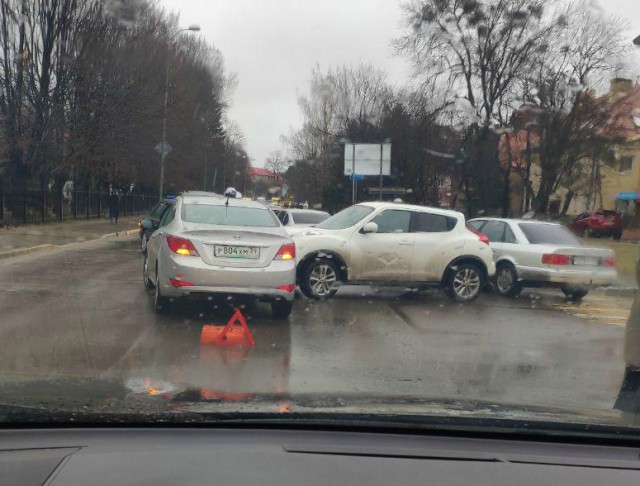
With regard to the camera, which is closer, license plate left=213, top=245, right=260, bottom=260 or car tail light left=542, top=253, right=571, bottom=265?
license plate left=213, top=245, right=260, bottom=260

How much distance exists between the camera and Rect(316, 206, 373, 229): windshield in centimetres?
1240

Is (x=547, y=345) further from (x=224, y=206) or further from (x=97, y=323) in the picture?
(x=97, y=323)

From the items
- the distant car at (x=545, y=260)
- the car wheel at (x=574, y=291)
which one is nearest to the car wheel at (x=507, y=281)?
the distant car at (x=545, y=260)

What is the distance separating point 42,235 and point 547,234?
56.0ft

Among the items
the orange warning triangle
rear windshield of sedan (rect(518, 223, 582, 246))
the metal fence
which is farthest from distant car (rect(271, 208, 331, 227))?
the metal fence

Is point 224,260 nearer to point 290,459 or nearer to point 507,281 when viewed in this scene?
point 290,459

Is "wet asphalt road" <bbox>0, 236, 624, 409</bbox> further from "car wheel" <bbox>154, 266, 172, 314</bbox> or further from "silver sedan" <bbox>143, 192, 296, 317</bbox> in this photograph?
"silver sedan" <bbox>143, 192, 296, 317</bbox>

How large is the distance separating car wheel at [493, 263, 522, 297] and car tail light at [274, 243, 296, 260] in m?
5.80

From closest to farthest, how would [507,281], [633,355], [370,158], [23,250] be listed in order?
[633,355] < [507,281] < [23,250] < [370,158]

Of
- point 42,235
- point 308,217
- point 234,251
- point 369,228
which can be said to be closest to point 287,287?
point 234,251

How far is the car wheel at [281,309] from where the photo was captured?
31.3 ft

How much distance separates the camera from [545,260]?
42.5ft

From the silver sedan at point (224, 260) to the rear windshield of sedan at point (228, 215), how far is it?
0.05ft

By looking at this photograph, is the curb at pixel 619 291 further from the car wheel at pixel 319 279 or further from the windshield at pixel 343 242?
the car wheel at pixel 319 279
